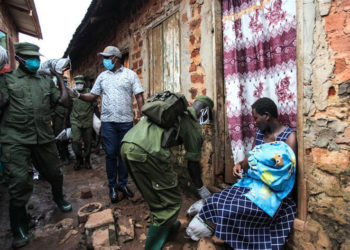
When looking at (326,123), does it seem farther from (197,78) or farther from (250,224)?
(197,78)

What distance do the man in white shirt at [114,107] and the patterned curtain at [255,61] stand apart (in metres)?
1.31

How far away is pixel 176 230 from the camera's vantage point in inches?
89.5

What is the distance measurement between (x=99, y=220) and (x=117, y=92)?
5.17 feet

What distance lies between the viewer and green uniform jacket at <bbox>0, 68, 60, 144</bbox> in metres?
2.34

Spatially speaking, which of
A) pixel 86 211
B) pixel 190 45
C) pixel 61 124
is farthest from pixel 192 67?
pixel 61 124

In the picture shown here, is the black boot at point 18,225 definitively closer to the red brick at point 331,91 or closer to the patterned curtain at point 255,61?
the patterned curtain at point 255,61

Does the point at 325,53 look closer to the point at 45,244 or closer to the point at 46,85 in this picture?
the point at 46,85

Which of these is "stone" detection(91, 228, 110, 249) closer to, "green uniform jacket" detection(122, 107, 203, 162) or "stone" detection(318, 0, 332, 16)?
"green uniform jacket" detection(122, 107, 203, 162)

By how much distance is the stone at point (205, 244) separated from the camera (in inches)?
75.4

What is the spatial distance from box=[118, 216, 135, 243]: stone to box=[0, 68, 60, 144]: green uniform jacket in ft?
4.03

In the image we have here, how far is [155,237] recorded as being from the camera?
1.95 m

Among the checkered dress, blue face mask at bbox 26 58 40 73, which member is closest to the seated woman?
the checkered dress

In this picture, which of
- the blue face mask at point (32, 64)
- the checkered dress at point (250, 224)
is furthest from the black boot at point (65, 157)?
the checkered dress at point (250, 224)

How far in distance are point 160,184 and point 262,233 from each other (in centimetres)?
90
